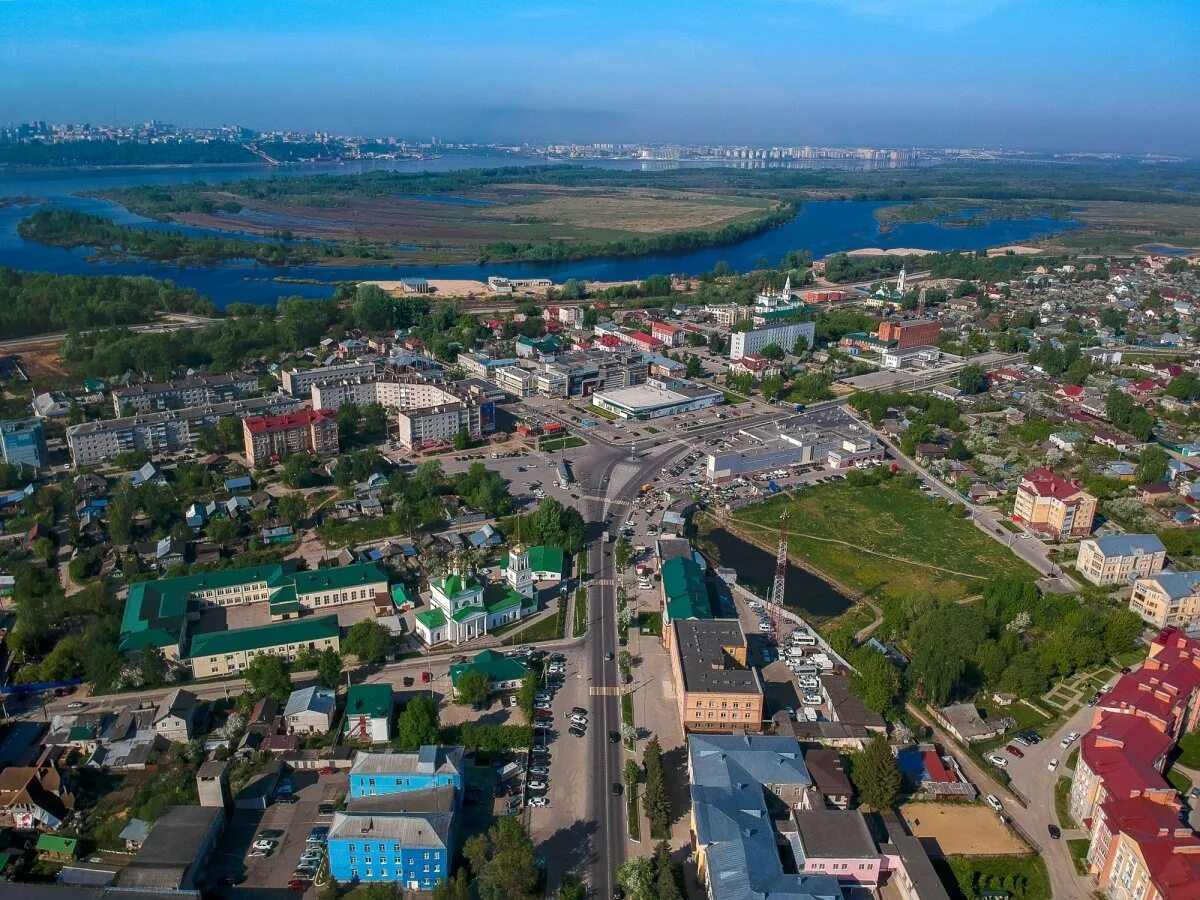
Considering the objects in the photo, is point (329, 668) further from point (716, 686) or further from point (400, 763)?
point (716, 686)

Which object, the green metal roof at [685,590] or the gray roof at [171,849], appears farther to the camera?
the green metal roof at [685,590]

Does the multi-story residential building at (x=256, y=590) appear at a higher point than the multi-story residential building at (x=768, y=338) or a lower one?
lower

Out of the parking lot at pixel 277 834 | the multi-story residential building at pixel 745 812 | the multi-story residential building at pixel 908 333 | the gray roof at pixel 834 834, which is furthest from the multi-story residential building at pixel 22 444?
the multi-story residential building at pixel 908 333

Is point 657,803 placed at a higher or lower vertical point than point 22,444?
lower

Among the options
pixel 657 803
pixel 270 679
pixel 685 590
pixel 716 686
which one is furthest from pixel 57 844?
pixel 685 590

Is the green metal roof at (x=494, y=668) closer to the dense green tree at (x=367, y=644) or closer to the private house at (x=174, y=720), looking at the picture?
the dense green tree at (x=367, y=644)

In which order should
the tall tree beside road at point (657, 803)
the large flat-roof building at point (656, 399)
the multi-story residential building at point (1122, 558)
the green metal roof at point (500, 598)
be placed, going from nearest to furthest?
the tall tree beside road at point (657, 803) < the green metal roof at point (500, 598) < the multi-story residential building at point (1122, 558) < the large flat-roof building at point (656, 399)

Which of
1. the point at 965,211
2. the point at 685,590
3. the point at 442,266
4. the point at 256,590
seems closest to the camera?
the point at 685,590

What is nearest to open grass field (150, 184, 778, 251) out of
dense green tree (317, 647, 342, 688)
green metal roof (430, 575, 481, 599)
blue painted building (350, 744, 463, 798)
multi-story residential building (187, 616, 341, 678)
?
green metal roof (430, 575, 481, 599)
